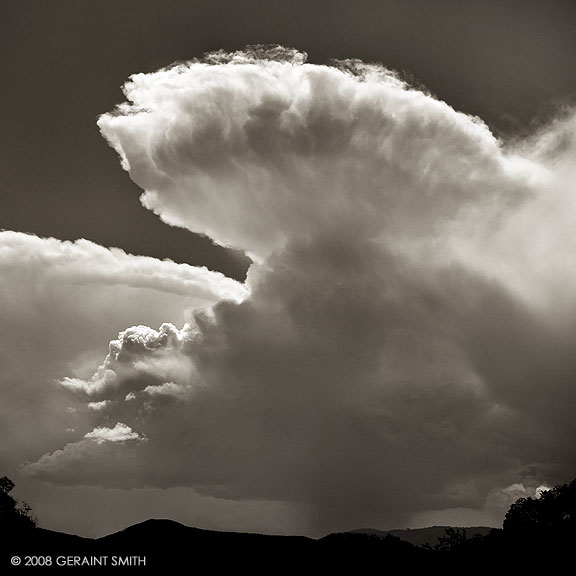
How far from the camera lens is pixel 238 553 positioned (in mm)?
88500

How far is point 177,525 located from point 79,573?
25.6 m

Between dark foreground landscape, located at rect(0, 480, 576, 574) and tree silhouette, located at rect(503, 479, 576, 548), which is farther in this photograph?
tree silhouette, located at rect(503, 479, 576, 548)

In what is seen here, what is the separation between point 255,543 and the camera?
3674 inches

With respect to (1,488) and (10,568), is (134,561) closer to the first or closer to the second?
(10,568)

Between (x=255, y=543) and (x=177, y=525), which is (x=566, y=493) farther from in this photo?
(x=177, y=525)

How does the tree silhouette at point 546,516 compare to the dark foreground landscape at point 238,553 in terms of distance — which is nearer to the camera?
the dark foreground landscape at point 238,553

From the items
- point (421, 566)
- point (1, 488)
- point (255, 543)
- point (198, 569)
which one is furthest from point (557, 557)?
point (1, 488)

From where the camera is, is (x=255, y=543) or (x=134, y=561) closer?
(x=134, y=561)

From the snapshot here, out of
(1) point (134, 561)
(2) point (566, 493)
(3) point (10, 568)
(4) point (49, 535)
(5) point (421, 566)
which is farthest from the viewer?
(2) point (566, 493)

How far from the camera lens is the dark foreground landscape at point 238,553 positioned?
252ft

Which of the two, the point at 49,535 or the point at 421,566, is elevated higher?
the point at 49,535

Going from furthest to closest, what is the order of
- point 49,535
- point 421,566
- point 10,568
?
point 421,566, point 49,535, point 10,568

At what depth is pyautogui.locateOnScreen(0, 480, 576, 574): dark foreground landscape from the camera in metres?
76.8

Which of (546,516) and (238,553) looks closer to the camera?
(238,553)
